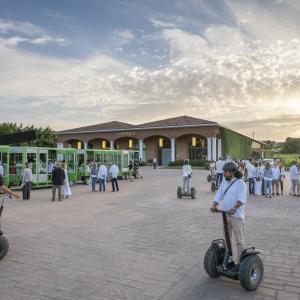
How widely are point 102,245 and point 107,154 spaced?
22326 mm

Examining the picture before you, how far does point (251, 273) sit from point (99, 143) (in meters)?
58.0

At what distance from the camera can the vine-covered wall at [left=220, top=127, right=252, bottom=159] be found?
175 ft

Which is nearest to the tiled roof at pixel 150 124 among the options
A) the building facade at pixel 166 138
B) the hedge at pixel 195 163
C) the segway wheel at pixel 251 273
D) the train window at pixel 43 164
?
the building facade at pixel 166 138

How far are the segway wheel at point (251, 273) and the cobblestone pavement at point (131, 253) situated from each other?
0.36 feet

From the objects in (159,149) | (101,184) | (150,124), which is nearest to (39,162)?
(101,184)

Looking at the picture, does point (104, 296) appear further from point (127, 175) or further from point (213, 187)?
point (127, 175)

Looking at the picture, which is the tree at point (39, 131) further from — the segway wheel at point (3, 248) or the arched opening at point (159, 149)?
the segway wheel at point (3, 248)

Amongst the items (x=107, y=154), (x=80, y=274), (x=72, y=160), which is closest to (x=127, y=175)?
(x=107, y=154)

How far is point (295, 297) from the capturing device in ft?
15.6

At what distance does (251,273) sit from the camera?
4.97 m

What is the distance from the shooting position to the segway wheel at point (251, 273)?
488cm

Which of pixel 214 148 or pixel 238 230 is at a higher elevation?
pixel 214 148

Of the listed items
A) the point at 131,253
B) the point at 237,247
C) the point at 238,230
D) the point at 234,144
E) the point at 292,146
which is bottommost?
the point at 131,253

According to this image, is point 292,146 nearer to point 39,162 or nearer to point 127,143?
point 127,143
